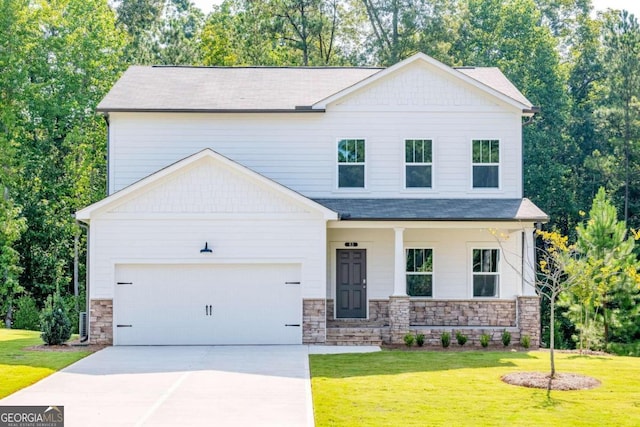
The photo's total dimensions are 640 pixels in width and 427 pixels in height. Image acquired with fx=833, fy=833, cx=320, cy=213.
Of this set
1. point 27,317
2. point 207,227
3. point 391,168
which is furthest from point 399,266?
point 27,317

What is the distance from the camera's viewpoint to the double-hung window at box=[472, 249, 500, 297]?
23.8 meters

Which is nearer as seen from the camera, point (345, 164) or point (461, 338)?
point (461, 338)

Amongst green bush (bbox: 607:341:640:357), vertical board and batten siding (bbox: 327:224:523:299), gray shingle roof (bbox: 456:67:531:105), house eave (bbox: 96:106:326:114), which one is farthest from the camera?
gray shingle roof (bbox: 456:67:531:105)

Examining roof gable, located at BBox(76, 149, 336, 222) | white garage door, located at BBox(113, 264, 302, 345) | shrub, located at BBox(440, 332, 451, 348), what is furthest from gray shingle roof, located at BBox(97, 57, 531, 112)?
shrub, located at BBox(440, 332, 451, 348)

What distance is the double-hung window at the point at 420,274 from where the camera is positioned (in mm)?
23781

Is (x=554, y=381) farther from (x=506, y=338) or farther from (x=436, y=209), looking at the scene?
(x=436, y=209)

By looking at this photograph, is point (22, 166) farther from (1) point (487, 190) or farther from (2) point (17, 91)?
(1) point (487, 190)

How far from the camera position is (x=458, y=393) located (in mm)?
14055

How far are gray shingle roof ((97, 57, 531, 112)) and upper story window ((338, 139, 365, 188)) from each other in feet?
5.19

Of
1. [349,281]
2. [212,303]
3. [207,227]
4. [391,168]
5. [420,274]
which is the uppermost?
[391,168]

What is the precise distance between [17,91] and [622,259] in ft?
78.7

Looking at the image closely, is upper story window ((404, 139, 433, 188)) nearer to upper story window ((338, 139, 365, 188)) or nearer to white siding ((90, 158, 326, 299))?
upper story window ((338, 139, 365, 188))

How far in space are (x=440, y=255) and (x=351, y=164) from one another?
3.64 m

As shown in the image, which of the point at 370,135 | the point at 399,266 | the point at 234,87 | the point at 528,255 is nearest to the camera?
the point at 399,266
